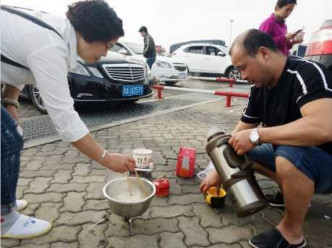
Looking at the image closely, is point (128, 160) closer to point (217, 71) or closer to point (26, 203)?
point (26, 203)

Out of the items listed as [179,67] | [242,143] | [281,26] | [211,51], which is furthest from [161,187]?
[211,51]

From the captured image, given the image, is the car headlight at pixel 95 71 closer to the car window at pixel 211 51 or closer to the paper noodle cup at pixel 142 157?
the paper noodle cup at pixel 142 157

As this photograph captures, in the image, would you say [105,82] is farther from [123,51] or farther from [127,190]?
[127,190]

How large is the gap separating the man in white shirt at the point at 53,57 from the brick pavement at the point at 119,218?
0.48 meters

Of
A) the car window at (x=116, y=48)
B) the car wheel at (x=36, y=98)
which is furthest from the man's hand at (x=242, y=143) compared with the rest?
the car window at (x=116, y=48)

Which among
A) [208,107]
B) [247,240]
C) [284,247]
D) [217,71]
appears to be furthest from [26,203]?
[217,71]

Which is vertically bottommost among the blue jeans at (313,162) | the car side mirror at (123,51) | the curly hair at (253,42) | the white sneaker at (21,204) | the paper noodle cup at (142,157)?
the white sneaker at (21,204)

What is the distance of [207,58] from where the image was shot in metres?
13.6

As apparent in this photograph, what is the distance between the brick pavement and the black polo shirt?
74 centimetres

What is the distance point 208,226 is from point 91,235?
79 cm

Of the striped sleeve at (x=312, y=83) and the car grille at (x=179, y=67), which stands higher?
the striped sleeve at (x=312, y=83)

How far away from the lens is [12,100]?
213 cm

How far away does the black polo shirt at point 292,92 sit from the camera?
1.85 metres

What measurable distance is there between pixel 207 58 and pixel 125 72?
8.62m
